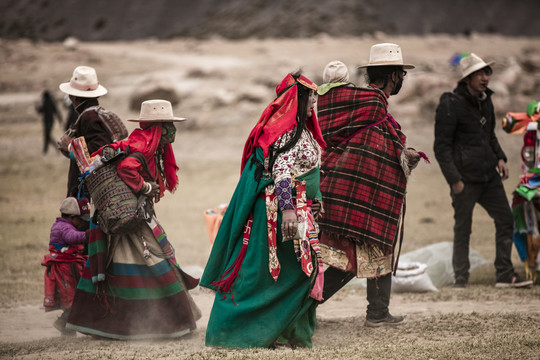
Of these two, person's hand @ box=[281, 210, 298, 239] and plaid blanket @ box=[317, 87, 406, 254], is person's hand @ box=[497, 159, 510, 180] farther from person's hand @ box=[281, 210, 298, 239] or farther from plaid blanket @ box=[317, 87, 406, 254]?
person's hand @ box=[281, 210, 298, 239]

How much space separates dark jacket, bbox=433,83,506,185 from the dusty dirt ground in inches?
35.9

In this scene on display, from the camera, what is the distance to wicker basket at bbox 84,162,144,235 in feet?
16.6

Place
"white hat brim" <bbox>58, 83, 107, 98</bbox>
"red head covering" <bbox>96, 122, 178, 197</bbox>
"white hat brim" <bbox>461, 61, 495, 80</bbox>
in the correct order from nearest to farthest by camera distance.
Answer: "red head covering" <bbox>96, 122, 178, 197</bbox>, "white hat brim" <bbox>58, 83, 107, 98</bbox>, "white hat brim" <bbox>461, 61, 495, 80</bbox>

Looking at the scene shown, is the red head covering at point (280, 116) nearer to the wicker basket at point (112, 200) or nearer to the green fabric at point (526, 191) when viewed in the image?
the wicker basket at point (112, 200)

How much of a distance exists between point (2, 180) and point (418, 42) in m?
30.0

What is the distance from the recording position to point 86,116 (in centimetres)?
551

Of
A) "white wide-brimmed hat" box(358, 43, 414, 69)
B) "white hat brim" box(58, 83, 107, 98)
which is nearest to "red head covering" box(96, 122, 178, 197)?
"white hat brim" box(58, 83, 107, 98)

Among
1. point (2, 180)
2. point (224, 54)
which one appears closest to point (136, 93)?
point (2, 180)

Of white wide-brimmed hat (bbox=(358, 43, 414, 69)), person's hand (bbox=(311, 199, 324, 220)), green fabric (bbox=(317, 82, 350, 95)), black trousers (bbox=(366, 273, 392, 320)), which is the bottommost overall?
black trousers (bbox=(366, 273, 392, 320))

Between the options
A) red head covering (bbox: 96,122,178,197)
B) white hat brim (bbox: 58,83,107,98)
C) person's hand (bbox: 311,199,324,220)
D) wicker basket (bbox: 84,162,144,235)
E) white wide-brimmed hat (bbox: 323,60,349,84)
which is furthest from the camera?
white hat brim (bbox: 58,83,107,98)

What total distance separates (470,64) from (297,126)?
276cm

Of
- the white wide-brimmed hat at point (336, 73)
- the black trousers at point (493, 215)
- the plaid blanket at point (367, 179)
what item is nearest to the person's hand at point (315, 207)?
the plaid blanket at point (367, 179)

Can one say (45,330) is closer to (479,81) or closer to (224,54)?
(479,81)

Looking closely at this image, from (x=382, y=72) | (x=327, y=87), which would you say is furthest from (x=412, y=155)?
(x=327, y=87)
